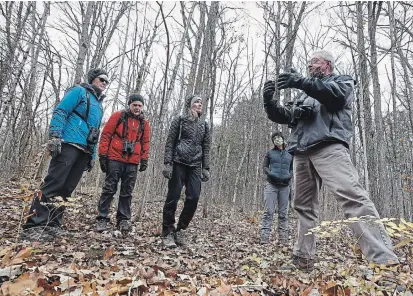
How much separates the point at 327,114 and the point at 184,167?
86.5 inches

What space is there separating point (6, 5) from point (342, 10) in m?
9.92

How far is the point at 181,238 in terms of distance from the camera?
171 inches

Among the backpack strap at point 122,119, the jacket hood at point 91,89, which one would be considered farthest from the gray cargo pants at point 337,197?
the jacket hood at point 91,89

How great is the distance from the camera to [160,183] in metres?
18.3

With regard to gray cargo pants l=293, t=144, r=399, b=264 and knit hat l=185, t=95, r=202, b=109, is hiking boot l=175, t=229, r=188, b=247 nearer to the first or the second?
gray cargo pants l=293, t=144, r=399, b=264

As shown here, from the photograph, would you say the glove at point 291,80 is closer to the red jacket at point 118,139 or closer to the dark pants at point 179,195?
the dark pants at point 179,195

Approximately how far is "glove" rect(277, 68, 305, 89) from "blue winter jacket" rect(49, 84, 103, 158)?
256 cm

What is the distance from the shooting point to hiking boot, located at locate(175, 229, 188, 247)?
4.32 m

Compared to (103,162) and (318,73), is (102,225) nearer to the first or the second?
(103,162)

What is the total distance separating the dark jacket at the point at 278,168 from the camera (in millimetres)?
5797

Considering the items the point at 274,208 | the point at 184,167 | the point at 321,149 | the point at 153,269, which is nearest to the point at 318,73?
the point at 321,149

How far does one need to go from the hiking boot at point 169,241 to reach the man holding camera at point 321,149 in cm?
171

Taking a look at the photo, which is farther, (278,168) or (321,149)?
(278,168)

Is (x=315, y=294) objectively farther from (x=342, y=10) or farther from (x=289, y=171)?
(x=342, y=10)
